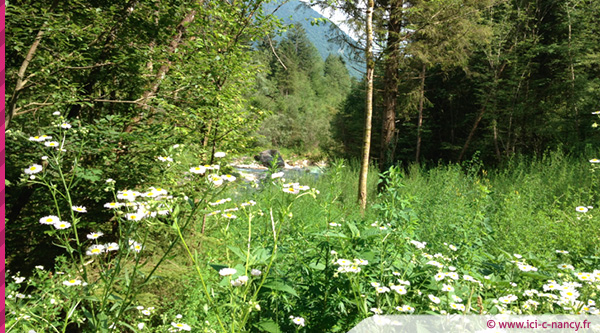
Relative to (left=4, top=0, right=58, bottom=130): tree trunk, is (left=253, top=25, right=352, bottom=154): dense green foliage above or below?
above

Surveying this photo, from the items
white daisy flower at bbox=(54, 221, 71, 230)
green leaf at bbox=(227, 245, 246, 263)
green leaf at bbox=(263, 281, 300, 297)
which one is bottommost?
green leaf at bbox=(263, 281, 300, 297)

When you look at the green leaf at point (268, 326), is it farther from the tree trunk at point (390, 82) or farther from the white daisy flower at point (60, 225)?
the tree trunk at point (390, 82)

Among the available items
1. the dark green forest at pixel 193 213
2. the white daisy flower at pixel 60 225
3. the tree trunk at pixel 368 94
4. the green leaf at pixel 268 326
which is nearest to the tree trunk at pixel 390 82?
the dark green forest at pixel 193 213

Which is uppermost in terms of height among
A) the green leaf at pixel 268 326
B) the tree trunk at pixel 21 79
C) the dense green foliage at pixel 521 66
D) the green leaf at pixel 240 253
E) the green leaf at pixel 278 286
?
the dense green foliage at pixel 521 66

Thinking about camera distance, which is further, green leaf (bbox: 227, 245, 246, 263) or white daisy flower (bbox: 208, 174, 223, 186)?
green leaf (bbox: 227, 245, 246, 263)

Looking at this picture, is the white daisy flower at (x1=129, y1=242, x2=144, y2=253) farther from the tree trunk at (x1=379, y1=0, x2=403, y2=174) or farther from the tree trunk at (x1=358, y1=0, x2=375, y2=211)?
the tree trunk at (x1=379, y1=0, x2=403, y2=174)

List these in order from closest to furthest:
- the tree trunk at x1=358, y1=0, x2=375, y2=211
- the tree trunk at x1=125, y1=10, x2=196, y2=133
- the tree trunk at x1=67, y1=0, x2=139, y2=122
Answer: the tree trunk at x1=67, y1=0, x2=139, y2=122 < the tree trunk at x1=125, y1=10, x2=196, y2=133 < the tree trunk at x1=358, y1=0, x2=375, y2=211

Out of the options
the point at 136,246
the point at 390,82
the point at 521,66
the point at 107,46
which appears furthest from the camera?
the point at 521,66

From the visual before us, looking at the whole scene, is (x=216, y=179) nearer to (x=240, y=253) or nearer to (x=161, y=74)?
(x=240, y=253)

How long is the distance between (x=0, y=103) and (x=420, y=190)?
6.22 meters

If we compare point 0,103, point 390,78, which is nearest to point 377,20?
point 390,78

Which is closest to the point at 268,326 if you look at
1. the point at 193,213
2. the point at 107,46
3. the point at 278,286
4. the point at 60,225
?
the point at 278,286

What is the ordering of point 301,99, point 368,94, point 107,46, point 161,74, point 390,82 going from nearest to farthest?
point 107,46, point 161,74, point 368,94, point 390,82, point 301,99

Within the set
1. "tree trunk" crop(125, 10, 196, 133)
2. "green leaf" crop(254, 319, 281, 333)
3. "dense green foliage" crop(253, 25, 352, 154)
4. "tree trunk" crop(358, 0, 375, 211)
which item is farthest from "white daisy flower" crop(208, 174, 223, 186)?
"dense green foliage" crop(253, 25, 352, 154)
